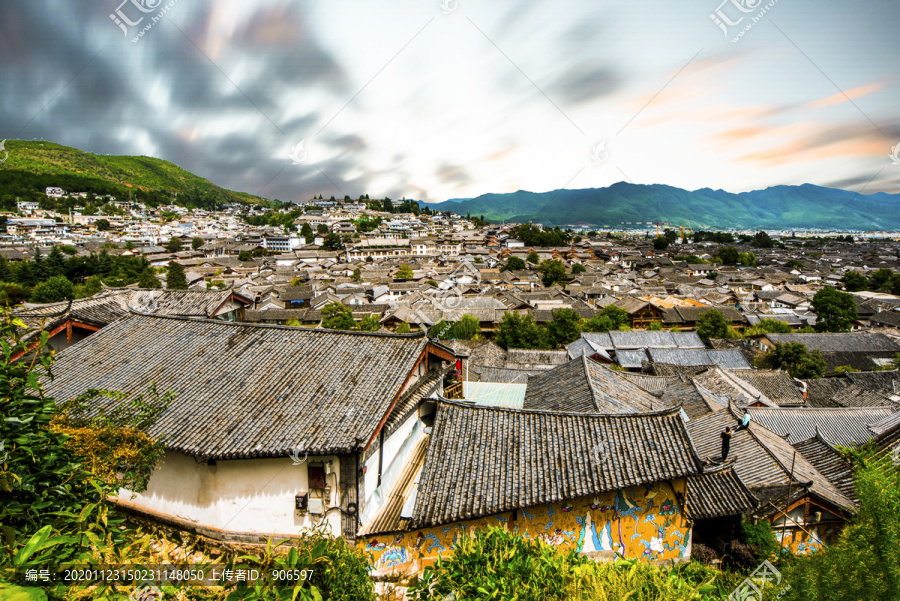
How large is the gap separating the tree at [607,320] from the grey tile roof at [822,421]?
896 inches

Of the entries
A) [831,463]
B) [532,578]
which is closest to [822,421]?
[831,463]

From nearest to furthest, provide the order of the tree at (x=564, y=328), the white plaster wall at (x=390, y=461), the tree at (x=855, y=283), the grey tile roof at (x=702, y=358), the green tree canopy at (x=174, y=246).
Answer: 1. the white plaster wall at (x=390, y=461)
2. the grey tile roof at (x=702, y=358)
3. the tree at (x=564, y=328)
4. the tree at (x=855, y=283)
5. the green tree canopy at (x=174, y=246)

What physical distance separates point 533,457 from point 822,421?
17731 millimetres

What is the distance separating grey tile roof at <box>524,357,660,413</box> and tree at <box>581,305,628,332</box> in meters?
28.4

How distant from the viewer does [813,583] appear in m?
4.01

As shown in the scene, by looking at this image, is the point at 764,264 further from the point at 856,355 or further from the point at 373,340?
the point at 373,340

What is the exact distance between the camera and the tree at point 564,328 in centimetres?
3922

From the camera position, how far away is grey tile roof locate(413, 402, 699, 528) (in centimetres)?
712

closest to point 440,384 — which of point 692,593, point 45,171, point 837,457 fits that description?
point 692,593

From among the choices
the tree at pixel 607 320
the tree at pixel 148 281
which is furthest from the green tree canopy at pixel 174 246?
the tree at pixel 607 320

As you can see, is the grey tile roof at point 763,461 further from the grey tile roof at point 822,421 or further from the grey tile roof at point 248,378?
the grey tile roof at point 248,378

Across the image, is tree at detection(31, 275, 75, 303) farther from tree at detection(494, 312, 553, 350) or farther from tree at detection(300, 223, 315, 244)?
tree at detection(300, 223, 315, 244)

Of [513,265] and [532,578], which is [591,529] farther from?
[513,265]

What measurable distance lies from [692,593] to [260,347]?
8.41m
